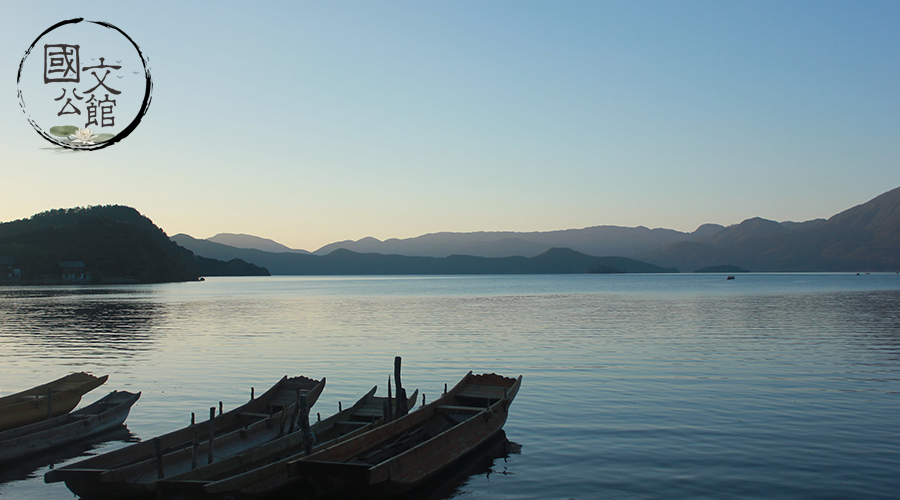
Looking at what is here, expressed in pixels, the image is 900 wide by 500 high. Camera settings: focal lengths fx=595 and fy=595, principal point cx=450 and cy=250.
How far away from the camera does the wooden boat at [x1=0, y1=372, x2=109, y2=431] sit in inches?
814

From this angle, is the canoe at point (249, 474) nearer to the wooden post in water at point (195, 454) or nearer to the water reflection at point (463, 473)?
the water reflection at point (463, 473)

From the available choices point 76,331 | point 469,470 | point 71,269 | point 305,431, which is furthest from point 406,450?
point 71,269

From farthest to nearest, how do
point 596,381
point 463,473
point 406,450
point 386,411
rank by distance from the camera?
point 596,381 < point 386,411 < point 463,473 < point 406,450

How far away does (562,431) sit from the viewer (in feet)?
70.8

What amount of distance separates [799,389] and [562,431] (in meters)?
14.5

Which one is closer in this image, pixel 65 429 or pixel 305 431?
pixel 305 431

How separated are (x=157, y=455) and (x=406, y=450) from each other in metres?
6.41

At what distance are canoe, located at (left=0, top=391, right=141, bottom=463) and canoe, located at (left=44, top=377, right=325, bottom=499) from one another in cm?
473

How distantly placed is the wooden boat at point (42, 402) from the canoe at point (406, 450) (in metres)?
12.6

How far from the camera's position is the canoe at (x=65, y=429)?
18250 mm

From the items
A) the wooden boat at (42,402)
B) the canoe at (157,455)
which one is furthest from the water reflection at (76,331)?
the canoe at (157,455)

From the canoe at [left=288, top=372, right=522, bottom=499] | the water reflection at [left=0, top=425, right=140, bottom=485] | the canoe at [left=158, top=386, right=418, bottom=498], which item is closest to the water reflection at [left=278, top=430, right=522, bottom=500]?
the canoe at [left=288, top=372, right=522, bottom=499]

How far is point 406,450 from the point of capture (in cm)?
1691

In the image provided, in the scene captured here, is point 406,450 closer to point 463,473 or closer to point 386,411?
point 463,473
